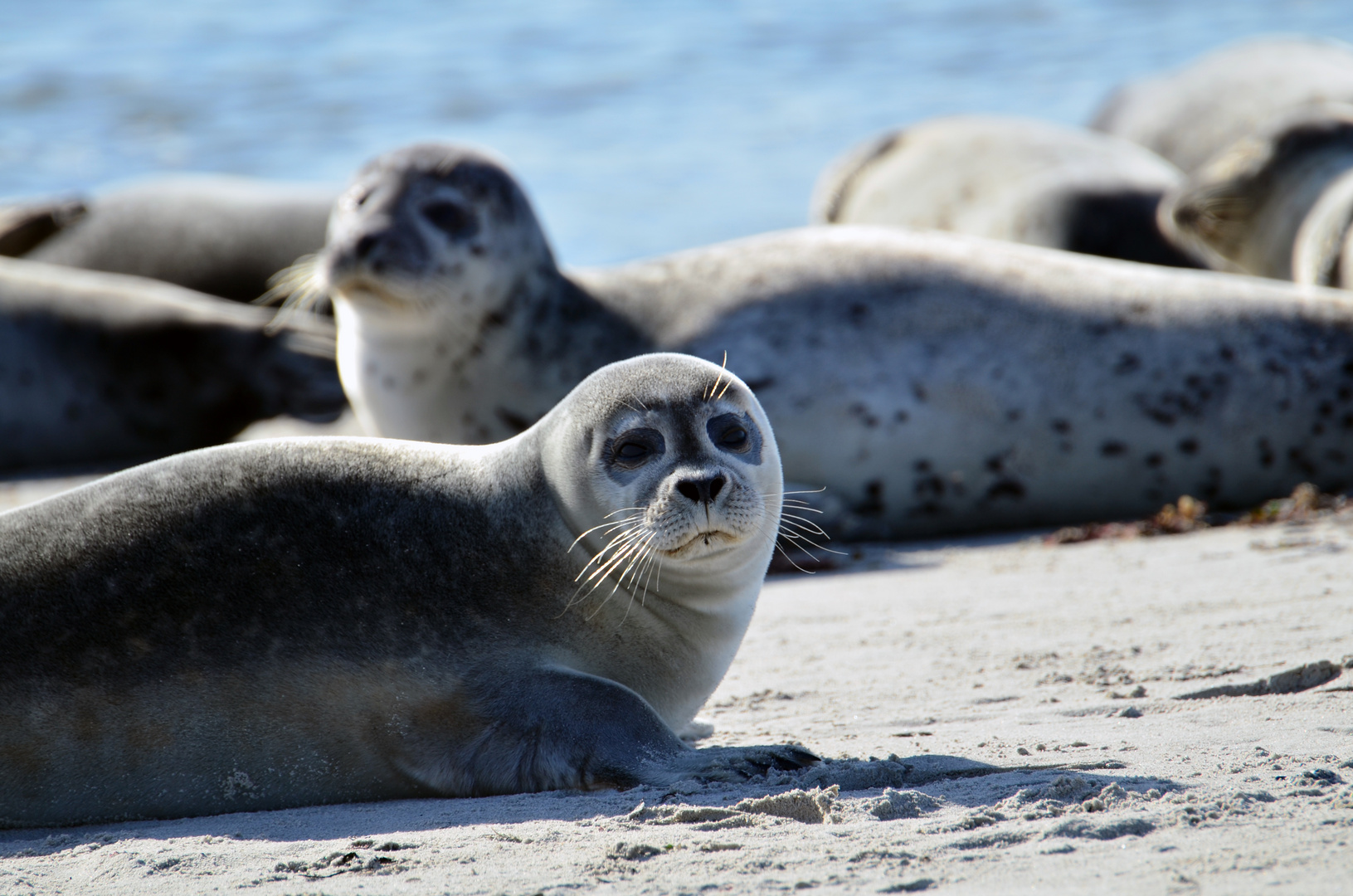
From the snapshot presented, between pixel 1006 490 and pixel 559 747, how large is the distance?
2848mm

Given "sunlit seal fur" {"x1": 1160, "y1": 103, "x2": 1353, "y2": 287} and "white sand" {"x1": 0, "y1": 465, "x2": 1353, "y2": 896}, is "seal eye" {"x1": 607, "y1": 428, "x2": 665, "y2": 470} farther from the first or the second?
"sunlit seal fur" {"x1": 1160, "y1": 103, "x2": 1353, "y2": 287}

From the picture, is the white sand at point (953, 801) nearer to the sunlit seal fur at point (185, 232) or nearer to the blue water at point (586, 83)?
the sunlit seal fur at point (185, 232)

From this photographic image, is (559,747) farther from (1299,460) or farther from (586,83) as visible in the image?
(586,83)

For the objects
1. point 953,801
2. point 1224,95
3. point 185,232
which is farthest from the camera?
point 1224,95

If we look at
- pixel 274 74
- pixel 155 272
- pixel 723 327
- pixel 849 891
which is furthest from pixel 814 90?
pixel 849 891

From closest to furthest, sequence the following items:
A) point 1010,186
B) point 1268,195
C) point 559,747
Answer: point 559,747 → point 1268,195 → point 1010,186

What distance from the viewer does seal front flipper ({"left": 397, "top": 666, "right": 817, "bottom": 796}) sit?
271 cm

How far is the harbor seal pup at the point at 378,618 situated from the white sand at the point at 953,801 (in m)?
0.09

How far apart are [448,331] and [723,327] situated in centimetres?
93

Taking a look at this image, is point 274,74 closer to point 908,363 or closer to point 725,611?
point 908,363

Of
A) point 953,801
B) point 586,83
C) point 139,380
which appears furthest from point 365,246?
point 586,83

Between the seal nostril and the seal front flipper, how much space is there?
2.56 metres

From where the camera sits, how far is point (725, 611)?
312 cm

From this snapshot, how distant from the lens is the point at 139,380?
23.8ft
